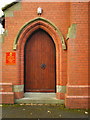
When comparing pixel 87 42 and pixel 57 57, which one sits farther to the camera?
pixel 57 57

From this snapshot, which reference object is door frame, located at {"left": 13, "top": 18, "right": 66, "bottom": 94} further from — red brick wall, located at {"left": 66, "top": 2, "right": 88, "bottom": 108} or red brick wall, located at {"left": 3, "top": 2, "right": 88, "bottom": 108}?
red brick wall, located at {"left": 66, "top": 2, "right": 88, "bottom": 108}

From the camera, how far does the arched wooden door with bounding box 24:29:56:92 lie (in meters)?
6.26

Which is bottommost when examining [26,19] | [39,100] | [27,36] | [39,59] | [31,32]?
[39,100]

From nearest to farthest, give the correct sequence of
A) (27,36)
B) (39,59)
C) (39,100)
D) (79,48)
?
1. (79,48)
2. (39,100)
3. (27,36)
4. (39,59)

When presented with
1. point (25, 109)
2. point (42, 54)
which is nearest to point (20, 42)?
point (42, 54)

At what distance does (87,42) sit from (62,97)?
2382mm

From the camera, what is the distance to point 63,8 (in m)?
5.89

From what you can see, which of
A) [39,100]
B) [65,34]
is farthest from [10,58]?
[65,34]

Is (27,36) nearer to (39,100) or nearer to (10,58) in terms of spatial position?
(10,58)

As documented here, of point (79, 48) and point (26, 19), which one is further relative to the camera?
point (26, 19)

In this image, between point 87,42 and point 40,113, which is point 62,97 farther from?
point 87,42

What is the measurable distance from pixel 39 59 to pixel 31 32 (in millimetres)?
1194

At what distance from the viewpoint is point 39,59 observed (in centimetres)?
628

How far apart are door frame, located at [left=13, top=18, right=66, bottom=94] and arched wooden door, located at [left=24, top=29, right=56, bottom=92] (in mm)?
285
